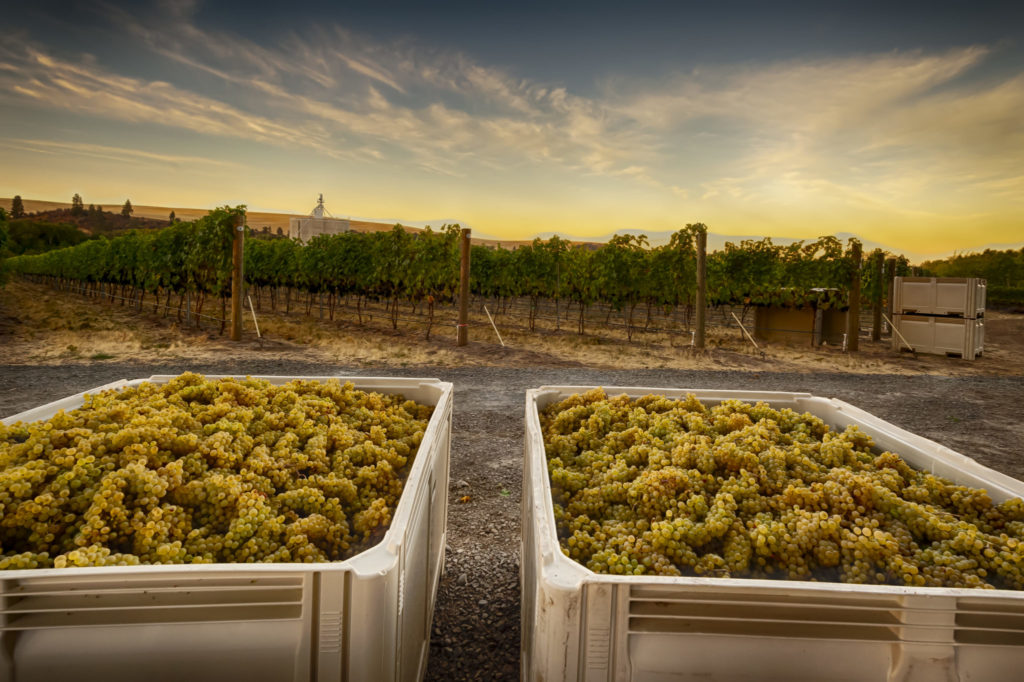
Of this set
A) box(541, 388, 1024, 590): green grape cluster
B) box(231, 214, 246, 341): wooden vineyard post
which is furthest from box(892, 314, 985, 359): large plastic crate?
box(231, 214, 246, 341): wooden vineyard post

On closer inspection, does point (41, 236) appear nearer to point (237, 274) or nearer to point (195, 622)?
point (237, 274)

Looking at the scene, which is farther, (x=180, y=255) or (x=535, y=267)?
(x=535, y=267)

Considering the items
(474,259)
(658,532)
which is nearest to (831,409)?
(658,532)

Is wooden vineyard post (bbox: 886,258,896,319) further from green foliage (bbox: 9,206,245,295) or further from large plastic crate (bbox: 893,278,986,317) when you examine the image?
green foliage (bbox: 9,206,245,295)

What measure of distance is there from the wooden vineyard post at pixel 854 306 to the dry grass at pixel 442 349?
41 centimetres

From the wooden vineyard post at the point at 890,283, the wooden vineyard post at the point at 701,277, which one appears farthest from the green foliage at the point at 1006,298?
the wooden vineyard post at the point at 701,277

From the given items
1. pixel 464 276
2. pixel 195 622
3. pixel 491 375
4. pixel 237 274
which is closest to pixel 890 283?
pixel 464 276

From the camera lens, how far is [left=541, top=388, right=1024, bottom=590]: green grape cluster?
1.74m

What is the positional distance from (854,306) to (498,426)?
13016 millimetres

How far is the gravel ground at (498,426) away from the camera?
9.93 feet

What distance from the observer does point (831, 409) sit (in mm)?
3328

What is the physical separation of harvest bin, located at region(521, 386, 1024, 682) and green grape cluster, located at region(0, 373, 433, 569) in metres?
0.87

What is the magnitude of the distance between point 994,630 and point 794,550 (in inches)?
21.5

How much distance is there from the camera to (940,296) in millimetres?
14719
